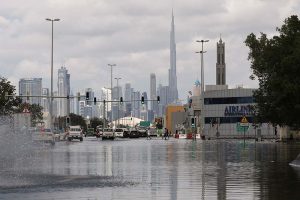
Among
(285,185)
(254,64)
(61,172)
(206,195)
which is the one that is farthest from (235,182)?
(254,64)

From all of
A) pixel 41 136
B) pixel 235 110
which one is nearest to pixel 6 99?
pixel 41 136

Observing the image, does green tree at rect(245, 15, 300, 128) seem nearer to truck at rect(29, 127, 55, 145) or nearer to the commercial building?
truck at rect(29, 127, 55, 145)

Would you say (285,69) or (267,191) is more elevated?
(285,69)

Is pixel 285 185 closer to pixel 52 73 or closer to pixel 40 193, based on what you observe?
pixel 40 193

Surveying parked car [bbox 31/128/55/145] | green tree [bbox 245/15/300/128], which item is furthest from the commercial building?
green tree [bbox 245/15/300/128]

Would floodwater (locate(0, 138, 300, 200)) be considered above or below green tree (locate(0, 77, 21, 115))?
below

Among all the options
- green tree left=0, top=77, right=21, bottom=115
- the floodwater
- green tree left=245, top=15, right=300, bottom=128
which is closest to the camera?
the floodwater

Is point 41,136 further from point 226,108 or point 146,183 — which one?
point 226,108

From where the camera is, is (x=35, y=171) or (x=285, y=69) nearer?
(x=35, y=171)

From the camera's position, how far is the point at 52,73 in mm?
97188

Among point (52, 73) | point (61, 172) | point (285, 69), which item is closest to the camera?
point (61, 172)

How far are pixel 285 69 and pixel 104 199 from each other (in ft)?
58.2

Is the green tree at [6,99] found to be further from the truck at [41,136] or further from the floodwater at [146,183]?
the floodwater at [146,183]

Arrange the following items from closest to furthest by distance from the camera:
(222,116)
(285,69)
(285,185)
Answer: (285,185) → (285,69) → (222,116)
